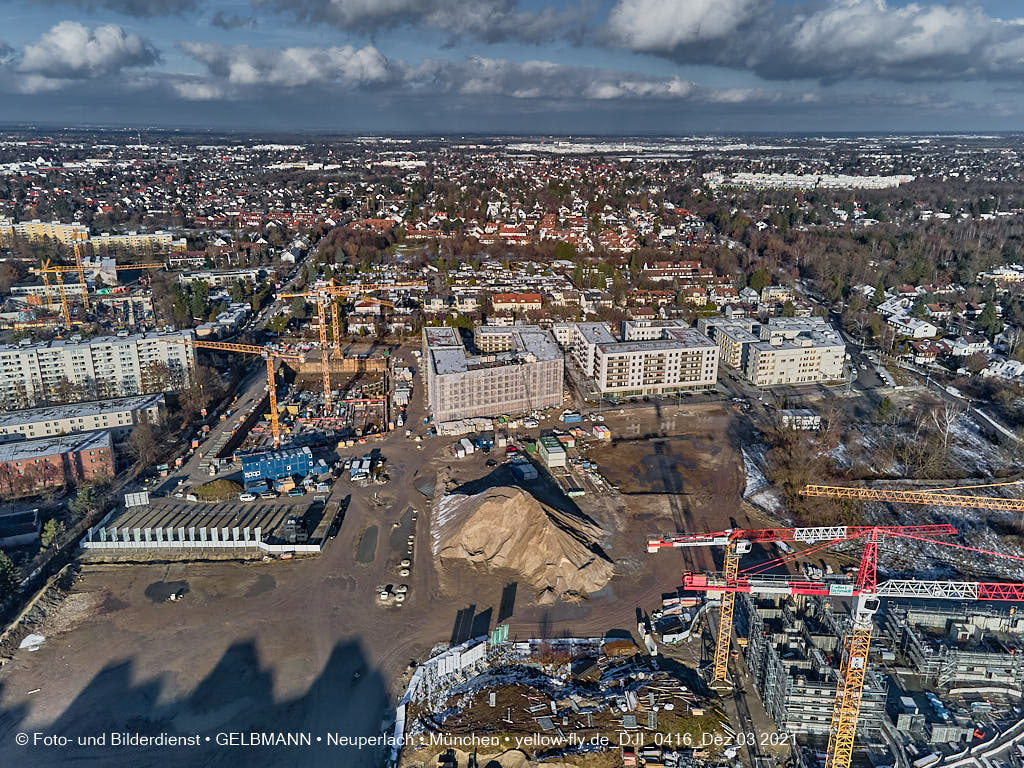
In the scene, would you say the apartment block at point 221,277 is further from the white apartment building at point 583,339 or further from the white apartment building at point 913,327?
the white apartment building at point 913,327

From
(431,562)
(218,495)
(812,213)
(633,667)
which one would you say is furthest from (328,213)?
(633,667)

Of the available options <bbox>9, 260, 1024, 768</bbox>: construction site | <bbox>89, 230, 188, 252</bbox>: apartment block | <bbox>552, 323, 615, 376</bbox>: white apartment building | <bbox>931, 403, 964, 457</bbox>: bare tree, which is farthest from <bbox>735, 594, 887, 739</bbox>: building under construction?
<bbox>89, 230, 188, 252</bbox>: apartment block

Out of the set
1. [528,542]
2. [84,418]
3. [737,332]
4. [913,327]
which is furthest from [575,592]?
[913,327]

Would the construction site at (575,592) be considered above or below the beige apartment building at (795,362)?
below

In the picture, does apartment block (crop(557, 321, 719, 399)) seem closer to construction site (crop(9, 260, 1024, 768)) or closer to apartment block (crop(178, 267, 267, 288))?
construction site (crop(9, 260, 1024, 768))

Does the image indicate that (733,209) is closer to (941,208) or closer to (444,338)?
(941,208)

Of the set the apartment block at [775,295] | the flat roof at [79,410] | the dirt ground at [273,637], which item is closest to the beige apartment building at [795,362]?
the apartment block at [775,295]

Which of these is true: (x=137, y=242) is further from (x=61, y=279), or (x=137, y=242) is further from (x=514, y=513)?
(x=514, y=513)
